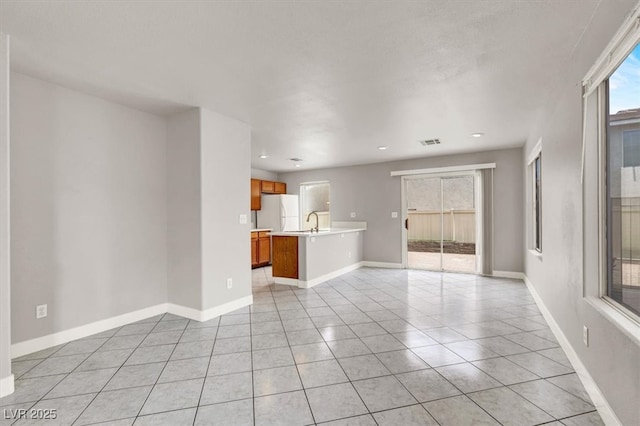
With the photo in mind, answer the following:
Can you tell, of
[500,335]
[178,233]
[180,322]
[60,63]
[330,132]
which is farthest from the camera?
[330,132]

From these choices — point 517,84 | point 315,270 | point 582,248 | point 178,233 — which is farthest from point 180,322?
point 517,84

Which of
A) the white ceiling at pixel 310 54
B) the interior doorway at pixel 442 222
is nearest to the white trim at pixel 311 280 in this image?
the interior doorway at pixel 442 222

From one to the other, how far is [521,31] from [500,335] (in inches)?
107

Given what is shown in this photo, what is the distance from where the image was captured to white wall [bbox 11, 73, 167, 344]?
8.74ft

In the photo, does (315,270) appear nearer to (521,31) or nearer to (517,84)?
(517,84)

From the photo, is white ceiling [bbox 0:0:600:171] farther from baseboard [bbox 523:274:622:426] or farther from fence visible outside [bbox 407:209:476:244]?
fence visible outside [bbox 407:209:476:244]

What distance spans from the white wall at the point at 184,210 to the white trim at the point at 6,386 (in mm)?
1603

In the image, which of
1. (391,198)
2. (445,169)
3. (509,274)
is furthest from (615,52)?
(391,198)

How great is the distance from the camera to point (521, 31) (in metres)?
2.04

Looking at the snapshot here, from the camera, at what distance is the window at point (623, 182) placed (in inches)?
63.5

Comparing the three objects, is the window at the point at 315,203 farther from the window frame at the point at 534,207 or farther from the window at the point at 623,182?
the window at the point at 623,182

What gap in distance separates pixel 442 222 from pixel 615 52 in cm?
496

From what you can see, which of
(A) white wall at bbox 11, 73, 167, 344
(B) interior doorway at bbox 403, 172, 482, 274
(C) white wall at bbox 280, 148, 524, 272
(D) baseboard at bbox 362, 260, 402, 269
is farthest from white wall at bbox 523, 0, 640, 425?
(A) white wall at bbox 11, 73, 167, 344

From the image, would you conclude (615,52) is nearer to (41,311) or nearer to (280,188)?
(41,311)
